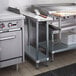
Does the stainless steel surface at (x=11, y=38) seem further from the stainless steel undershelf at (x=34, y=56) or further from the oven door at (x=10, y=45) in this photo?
the stainless steel undershelf at (x=34, y=56)

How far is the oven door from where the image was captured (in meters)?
2.22

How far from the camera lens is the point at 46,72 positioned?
2510 millimetres

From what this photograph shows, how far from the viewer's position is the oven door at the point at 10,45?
222 centimetres

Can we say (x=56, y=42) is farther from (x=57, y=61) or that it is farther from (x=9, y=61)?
(x=9, y=61)

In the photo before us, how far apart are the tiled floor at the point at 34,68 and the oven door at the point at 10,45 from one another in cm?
30

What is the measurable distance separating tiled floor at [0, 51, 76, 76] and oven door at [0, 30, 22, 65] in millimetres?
298

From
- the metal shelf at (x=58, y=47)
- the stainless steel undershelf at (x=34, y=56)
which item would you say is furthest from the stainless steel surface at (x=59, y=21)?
the stainless steel undershelf at (x=34, y=56)

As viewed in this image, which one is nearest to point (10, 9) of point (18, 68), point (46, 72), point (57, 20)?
point (57, 20)

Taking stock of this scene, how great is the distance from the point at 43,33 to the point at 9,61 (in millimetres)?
1104

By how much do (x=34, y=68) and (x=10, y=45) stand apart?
617mm

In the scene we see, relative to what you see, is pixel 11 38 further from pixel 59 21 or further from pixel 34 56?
pixel 59 21

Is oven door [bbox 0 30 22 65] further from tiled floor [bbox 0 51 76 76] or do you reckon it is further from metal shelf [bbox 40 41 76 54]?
metal shelf [bbox 40 41 76 54]

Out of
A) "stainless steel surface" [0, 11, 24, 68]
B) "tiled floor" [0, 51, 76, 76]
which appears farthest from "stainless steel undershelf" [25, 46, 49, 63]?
"stainless steel surface" [0, 11, 24, 68]

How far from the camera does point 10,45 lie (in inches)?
89.6
